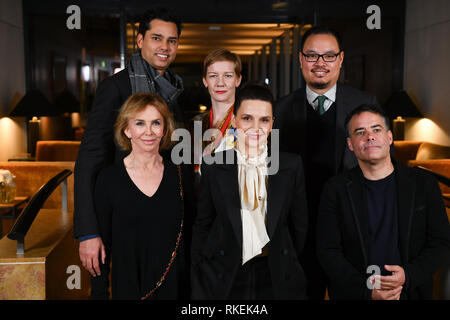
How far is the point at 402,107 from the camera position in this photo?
7.25 m

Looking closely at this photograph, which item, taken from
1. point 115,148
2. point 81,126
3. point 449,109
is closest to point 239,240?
point 115,148

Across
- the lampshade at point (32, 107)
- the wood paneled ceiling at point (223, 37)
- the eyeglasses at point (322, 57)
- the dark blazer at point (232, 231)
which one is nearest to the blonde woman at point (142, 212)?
the dark blazer at point (232, 231)

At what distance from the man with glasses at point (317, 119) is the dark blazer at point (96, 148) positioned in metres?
0.80

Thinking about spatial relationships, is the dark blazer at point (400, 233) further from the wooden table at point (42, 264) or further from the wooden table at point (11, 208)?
the wooden table at point (11, 208)

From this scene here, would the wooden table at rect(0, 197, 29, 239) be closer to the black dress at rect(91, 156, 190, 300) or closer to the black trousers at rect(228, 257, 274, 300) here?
the black dress at rect(91, 156, 190, 300)

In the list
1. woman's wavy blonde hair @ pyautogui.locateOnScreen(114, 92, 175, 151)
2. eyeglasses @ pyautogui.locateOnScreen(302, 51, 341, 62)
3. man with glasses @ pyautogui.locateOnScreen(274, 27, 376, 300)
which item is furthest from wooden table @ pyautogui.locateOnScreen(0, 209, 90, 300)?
eyeglasses @ pyautogui.locateOnScreen(302, 51, 341, 62)

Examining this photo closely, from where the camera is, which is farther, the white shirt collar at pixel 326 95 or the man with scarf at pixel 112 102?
the white shirt collar at pixel 326 95

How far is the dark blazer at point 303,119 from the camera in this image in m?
2.37

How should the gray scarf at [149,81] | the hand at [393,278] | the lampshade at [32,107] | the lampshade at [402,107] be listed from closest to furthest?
1. the hand at [393,278]
2. the gray scarf at [149,81]
3. the lampshade at [32,107]
4. the lampshade at [402,107]

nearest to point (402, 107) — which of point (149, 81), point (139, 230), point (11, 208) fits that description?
point (11, 208)

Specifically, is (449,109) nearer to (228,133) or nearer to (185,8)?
(185,8)

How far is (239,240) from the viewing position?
6.22ft

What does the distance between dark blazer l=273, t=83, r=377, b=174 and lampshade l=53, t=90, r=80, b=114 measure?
641 centimetres

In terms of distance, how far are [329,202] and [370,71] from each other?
6.71 meters
